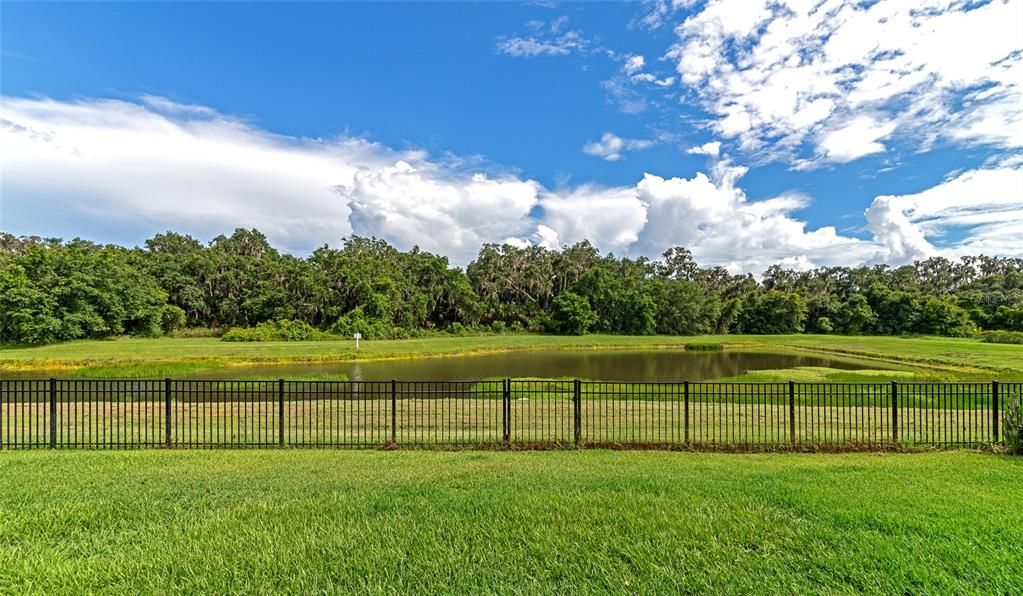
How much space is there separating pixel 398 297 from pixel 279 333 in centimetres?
Answer: 1714

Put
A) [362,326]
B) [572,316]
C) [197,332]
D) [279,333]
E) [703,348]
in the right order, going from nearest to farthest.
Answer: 1. [703,348]
2. [279,333]
3. [362,326]
4. [197,332]
5. [572,316]

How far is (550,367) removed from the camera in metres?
34.8

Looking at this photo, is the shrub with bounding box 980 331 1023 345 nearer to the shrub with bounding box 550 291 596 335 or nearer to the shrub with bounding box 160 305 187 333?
the shrub with bounding box 550 291 596 335

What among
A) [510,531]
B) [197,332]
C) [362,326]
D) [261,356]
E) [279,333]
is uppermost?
[510,531]

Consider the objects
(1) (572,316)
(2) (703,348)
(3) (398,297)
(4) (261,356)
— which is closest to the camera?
(4) (261,356)

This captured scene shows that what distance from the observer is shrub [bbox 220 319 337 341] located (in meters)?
53.3

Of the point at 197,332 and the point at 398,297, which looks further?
the point at 398,297

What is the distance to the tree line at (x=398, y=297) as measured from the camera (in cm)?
4925

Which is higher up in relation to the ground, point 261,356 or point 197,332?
point 197,332

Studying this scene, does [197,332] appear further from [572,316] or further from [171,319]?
[572,316]

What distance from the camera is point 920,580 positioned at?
313cm

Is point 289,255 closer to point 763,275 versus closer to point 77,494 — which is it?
point 77,494

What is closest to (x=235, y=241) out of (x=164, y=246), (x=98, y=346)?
(x=164, y=246)

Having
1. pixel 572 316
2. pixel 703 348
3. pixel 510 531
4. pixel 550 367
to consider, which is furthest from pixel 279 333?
pixel 510 531
